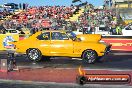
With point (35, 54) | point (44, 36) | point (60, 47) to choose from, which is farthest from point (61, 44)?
point (35, 54)

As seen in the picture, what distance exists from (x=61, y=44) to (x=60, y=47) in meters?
0.16

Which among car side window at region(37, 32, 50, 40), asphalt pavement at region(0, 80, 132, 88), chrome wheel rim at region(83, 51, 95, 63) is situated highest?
car side window at region(37, 32, 50, 40)

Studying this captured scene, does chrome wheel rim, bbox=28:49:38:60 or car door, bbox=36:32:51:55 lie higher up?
car door, bbox=36:32:51:55

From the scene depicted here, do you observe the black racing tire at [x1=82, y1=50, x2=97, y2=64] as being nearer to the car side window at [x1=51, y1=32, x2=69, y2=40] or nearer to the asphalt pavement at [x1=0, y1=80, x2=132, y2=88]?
the car side window at [x1=51, y1=32, x2=69, y2=40]

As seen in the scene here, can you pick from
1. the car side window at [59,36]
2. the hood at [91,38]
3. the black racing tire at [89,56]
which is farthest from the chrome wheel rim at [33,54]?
the hood at [91,38]

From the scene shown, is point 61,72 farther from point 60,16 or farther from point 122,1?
point 122,1

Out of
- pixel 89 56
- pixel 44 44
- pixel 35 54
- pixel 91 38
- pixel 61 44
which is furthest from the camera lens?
pixel 91 38

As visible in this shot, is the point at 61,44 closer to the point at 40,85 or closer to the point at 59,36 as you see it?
the point at 59,36

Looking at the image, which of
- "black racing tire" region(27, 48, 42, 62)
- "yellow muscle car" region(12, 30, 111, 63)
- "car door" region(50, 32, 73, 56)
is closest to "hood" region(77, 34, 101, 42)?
"yellow muscle car" region(12, 30, 111, 63)

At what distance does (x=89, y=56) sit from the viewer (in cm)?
1703

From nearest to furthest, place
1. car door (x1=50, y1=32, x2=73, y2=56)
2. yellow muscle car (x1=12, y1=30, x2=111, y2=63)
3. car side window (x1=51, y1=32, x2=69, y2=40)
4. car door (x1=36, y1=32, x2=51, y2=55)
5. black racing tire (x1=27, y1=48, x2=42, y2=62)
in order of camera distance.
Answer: yellow muscle car (x1=12, y1=30, x2=111, y2=63) → car door (x1=50, y1=32, x2=73, y2=56) → car side window (x1=51, y1=32, x2=69, y2=40) → car door (x1=36, y1=32, x2=51, y2=55) → black racing tire (x1=27, y1=48, x2=42, y2=62)

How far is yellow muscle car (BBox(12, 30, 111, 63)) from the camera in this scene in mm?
16922

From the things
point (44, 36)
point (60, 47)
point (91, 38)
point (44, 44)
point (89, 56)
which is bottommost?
point (89, 56)

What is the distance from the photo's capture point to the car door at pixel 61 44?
17.2 m
